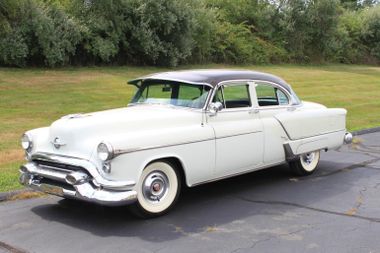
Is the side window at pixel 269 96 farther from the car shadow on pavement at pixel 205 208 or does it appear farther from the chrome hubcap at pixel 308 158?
the car shadow on pavement at pixel 205 208

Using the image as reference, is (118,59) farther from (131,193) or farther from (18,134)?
(131,193)

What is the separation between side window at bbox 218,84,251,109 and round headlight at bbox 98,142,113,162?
6.81 feet

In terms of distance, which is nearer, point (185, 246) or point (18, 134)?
point (185, 246)

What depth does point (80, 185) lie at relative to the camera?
18.3ft

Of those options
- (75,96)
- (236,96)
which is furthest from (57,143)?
(75,96)

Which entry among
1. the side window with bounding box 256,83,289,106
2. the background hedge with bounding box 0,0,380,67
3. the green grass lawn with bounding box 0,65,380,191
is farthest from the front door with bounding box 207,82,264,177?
the background hedge with bounding box 0,0,380,67

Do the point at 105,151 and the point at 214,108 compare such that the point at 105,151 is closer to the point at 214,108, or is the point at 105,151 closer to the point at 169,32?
the point at 214,108

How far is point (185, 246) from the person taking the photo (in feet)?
17.0

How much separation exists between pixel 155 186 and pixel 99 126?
93 cm

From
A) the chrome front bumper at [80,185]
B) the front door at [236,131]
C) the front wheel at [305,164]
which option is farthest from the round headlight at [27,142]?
the front wheel at [305,164]

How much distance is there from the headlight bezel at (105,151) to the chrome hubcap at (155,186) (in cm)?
62

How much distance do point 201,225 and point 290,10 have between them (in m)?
34.0

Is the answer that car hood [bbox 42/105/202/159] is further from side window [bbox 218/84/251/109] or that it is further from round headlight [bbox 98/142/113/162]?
side window [bbox 218/84/251/109]

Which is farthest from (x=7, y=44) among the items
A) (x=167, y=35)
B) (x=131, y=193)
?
(x=131, y=193)
